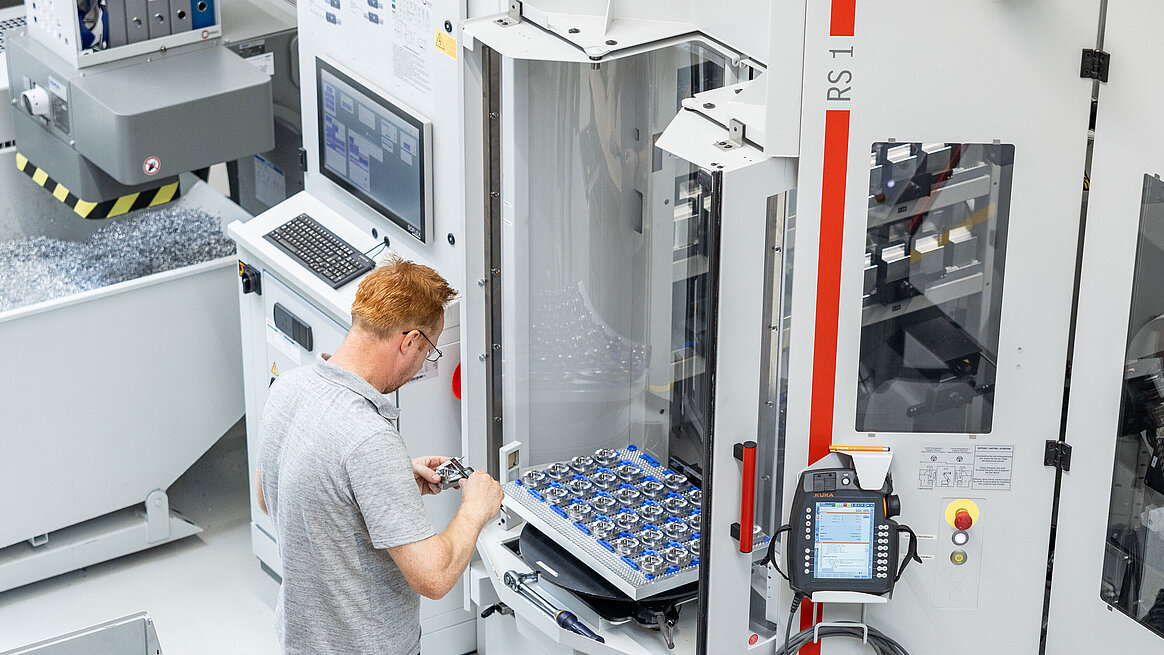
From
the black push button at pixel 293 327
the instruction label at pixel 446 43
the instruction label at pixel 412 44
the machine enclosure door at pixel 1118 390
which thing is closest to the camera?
the machine enclosure door at pixel 1118 390

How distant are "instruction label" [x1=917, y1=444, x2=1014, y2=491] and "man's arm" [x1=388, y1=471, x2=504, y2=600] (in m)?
0.87

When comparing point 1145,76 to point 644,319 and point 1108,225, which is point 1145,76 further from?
point 644,319

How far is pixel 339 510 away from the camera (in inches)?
97.6

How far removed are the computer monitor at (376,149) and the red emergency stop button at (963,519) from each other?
148cm

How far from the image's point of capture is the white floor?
413 centimetres

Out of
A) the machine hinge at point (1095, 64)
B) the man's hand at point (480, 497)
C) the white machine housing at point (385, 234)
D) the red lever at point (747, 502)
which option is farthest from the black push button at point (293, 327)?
the machine hinge at point (1095, 64)

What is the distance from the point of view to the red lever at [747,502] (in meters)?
2.70

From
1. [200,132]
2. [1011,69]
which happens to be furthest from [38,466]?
[1011,69]

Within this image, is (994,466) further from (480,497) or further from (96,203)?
(96,203)

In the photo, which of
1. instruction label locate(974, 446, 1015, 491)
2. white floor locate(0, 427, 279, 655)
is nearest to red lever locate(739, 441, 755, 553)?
instruction label locate(974, 446, 1015, 491)

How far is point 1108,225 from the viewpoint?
252 centimetres

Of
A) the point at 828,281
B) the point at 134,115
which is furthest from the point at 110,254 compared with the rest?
the point at 828,281

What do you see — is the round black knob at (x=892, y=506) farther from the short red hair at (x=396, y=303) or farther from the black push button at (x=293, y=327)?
the black push button at (x=293, y=327)

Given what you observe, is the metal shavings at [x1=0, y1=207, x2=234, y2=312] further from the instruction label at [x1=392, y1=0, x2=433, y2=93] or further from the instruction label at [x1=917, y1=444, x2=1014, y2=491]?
the instruction label at [x1=917, y1=444, x2=1014, y2=491]
